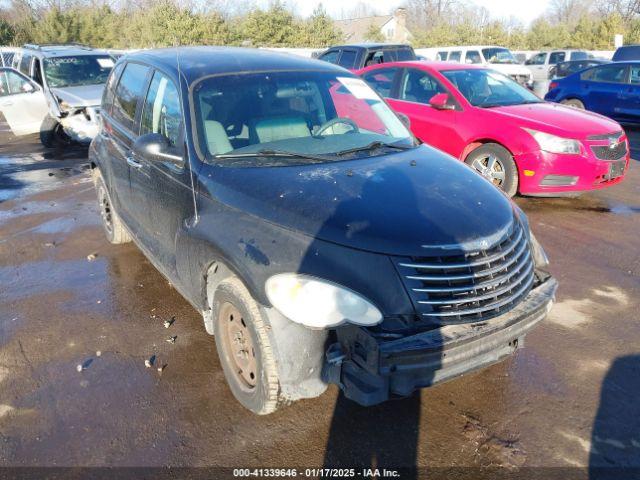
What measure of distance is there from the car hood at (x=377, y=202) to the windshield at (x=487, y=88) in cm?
417

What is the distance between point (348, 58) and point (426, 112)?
530 cm

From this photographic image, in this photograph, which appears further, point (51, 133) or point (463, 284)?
point (51, 133)

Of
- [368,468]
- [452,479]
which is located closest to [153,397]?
[368,468]

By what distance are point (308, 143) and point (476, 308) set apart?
1528mm

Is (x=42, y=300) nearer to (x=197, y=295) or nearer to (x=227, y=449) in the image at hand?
(x=197, y=295)

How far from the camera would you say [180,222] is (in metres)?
3.17

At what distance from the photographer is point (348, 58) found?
1179cm

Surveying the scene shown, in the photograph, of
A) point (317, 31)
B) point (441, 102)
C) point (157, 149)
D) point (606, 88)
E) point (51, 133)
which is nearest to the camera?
point (157, 149)

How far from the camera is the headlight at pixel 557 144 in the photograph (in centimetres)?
597

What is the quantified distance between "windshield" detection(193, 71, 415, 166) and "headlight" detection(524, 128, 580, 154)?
2.87m

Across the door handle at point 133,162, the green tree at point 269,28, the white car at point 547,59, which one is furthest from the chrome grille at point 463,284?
the green tree at point 269,28

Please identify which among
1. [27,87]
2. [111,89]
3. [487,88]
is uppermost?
[111,89]

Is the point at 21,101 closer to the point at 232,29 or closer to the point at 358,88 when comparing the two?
the point at 358,88

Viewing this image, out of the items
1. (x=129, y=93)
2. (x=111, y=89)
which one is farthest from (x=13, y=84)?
(x=129, y=93)
